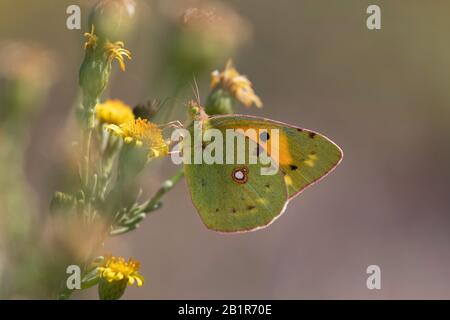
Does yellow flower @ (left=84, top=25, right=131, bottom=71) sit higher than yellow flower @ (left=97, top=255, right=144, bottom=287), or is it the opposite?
yellow flower @ (left=84, top=25, right=131, bottom=71)

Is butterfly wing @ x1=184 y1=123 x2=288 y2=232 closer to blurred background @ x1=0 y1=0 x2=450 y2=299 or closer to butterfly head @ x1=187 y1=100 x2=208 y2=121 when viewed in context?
butterfly head @ x1=187 y1=100 x2=208 y2=121

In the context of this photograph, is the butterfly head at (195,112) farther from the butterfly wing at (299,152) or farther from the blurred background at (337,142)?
the blurred background at (337,142)

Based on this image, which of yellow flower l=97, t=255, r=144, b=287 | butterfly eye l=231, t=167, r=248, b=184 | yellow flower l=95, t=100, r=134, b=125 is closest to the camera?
yellow flower l=97, t=255, r=144, b=287

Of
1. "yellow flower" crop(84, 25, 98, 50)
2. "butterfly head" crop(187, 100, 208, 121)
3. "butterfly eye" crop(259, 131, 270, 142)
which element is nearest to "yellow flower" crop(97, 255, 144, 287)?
"butterfly head" crop(187, 100, 208, 121)

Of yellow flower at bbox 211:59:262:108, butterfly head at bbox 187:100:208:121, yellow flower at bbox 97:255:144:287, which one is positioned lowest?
yellow flower at bbox 97:255:144:287

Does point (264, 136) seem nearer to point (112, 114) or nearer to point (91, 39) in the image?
point (112, 114)

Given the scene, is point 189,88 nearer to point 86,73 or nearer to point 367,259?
point 86,73
